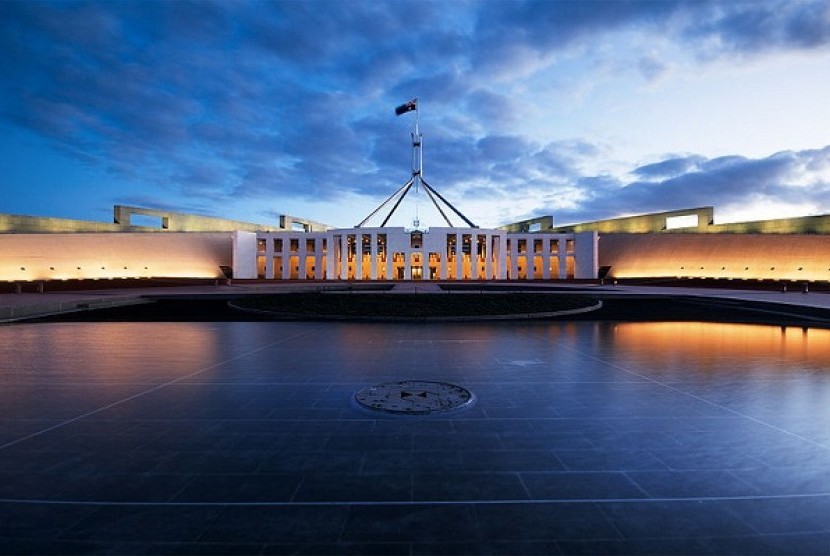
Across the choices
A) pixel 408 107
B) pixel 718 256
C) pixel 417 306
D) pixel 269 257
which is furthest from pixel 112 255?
pixel 718 256

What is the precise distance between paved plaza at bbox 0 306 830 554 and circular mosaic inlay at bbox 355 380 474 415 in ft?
0.38

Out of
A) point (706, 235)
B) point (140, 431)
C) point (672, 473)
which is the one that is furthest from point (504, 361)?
point (706, 235)

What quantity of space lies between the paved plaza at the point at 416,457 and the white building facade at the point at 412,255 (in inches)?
1684

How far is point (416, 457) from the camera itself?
4379 mm

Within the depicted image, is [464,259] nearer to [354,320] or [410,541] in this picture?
[354,320]

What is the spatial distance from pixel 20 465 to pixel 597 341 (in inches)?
425

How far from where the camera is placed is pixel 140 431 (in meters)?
5.10

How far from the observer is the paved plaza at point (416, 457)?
10.3 feet

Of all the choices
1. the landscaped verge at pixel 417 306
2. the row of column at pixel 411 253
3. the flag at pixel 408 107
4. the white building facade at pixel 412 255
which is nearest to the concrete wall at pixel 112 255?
the white building facade at pixel 412 255

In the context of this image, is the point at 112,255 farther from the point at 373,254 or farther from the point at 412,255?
the point at 412,255

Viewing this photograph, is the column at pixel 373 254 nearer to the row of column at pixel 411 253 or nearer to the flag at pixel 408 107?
the row of column at pixel 411 253

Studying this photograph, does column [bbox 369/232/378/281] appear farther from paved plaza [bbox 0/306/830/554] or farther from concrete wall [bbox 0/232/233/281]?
paved plaza [bbox 0/306/830/554]

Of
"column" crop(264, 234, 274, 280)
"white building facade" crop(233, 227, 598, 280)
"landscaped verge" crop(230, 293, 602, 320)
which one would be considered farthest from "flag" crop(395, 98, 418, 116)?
"landscaped verge" crop(230, 293, 602, 320)

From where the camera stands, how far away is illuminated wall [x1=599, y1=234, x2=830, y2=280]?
41.8 m
